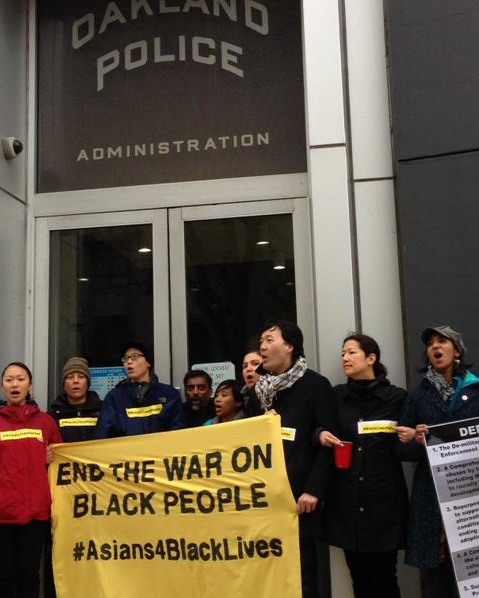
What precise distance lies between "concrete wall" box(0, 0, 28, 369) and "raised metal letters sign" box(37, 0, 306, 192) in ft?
0.74

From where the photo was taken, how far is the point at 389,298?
5.63 metres

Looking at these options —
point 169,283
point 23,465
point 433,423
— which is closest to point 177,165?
point 169,283

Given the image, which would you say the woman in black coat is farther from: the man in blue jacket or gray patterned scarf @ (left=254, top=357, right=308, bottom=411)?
the man in blue jacket

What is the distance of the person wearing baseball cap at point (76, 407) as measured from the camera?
18.3ft

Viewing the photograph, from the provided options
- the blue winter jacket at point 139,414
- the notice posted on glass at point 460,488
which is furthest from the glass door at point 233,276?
the notice posted on glass at point 460,488

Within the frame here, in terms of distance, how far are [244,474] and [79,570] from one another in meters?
1.34

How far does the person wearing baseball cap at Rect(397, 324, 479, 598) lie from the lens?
4.37m

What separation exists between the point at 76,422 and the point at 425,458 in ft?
8.46

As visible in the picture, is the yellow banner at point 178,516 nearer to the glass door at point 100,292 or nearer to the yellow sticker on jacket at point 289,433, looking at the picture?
the yellow sticker on jacket at point 289,433

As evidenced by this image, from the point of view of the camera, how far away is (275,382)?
4.69 m

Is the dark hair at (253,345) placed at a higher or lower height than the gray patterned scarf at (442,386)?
higher

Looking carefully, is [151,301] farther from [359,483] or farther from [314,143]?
[359,483]

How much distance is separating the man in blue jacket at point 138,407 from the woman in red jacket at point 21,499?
46cm

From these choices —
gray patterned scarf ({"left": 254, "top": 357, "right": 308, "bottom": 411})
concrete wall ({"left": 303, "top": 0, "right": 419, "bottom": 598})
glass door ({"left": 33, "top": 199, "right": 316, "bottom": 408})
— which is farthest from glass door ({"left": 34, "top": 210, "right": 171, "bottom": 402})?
gray patterned scarf ({"left": 254, "top": 357, "right": 308, "bottom": 411})
